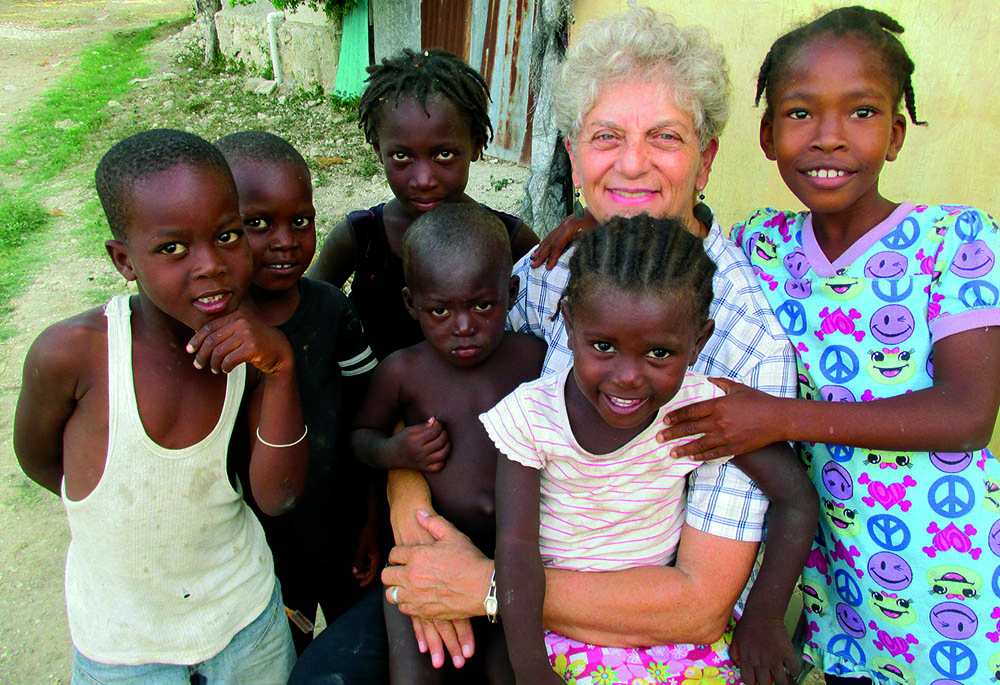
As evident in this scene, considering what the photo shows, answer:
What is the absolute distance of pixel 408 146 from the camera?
2.65 m

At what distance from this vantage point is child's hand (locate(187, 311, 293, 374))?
1.69 m

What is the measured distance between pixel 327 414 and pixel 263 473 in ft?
1.41

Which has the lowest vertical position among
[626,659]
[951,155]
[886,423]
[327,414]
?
[626,659]

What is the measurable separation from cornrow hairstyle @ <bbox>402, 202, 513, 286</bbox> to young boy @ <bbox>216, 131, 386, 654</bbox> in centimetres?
31

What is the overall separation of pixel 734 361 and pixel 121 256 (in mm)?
1555

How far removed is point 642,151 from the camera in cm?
211

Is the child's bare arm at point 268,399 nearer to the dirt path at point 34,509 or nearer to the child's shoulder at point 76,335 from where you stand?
the child's shoulder at point 76,335

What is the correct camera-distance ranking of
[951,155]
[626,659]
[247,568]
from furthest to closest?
[951,155] < [247,568] < [626,659]

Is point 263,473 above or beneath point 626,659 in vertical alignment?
above

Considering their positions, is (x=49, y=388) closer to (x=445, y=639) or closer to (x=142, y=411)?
(x=142, y=411)

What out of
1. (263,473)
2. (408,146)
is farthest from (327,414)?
(408,146)

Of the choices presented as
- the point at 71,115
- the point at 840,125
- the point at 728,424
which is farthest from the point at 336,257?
the point at 71,115

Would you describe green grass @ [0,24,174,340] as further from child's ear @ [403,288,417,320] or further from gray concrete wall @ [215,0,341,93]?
child's ear @ [403,288,417,320]

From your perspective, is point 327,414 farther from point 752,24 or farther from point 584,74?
point 752,24
